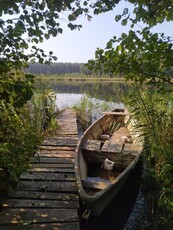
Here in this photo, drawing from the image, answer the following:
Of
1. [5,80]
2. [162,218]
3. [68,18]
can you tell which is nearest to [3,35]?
[5,80]

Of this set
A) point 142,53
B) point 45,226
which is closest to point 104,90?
point 45,226

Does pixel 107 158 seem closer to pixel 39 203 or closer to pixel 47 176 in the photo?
pixel 47 176

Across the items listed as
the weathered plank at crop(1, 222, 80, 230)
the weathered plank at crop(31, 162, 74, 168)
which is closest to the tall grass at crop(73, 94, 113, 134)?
the weathered plank at crop(31, 162, 74, 168)

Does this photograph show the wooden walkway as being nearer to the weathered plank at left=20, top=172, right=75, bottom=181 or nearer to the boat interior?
the weathered plank at left=20, top=172, right=75, bottom=181

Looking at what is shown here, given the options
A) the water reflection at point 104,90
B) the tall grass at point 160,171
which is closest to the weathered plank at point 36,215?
the tall grass at point 160,171

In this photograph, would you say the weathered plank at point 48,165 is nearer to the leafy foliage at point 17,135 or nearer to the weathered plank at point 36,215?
the leafy foliage at point 17,135

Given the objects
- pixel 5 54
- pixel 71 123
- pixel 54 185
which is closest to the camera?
pixel 5 54

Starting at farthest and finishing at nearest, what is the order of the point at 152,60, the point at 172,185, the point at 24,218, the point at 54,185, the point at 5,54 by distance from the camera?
the point at 54,185 < the point at 172,185 < the point at 24,218 < the point at 152,60 < the point at 5,54

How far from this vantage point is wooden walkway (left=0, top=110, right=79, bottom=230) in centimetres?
274

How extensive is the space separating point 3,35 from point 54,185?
2545 mm

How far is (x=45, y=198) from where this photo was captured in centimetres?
330

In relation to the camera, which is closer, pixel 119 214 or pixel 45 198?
pixel 45 198

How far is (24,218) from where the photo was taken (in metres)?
2.81

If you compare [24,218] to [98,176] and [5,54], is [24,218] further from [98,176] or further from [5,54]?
[98,176]
